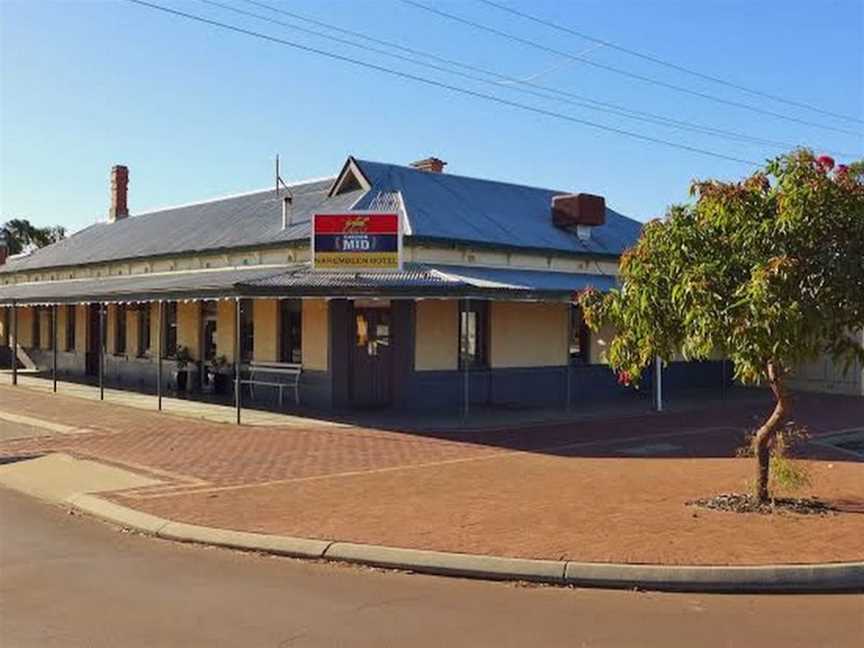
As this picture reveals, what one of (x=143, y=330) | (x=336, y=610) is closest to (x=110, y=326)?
(x=143, y=330)

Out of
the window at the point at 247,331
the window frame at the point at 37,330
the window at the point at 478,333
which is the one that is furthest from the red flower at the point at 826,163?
the window frame at the point at 37,330

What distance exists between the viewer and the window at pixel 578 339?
75.7 ft

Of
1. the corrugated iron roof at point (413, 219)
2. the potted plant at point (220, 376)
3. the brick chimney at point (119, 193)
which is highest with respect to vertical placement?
the brick chimney at point (119, 193)

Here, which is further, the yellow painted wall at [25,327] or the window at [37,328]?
the yellow painted wall at [25,327]

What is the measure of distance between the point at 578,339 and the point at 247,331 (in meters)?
7.91

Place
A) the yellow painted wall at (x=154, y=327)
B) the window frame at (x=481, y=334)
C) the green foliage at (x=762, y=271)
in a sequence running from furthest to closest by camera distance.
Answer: the yellow painted wall at (x=154, y=327)
the window frame at (x=481, y=334)
the green foliage at (x=762, y=271)

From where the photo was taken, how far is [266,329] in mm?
21406

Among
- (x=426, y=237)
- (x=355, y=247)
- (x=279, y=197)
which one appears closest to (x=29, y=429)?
(x=355, y=247)

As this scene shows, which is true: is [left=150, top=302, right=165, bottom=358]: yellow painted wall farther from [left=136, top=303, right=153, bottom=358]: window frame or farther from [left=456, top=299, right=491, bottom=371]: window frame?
[left=456, top=299, right=491, bottom=371]: window frame

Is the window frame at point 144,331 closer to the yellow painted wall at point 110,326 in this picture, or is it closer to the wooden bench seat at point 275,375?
the yellow painted wall at point 110,326

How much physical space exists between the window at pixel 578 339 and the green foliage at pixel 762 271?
44.0ft

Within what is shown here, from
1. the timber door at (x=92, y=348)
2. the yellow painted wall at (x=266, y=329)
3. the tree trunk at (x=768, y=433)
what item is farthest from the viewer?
the timber door at (x=92, y=348)

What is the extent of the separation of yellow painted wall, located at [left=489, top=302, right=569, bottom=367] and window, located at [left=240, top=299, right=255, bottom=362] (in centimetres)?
552

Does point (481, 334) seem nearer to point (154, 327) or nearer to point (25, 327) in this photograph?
point (154, 327)
